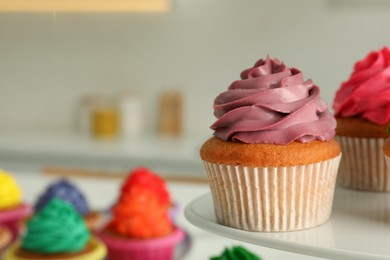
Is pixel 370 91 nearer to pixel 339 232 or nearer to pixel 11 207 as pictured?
pixel 339 232

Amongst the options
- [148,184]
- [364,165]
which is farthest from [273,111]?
[148,184]

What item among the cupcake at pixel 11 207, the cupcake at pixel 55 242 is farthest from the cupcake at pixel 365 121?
the cupcake at pixel 11 207

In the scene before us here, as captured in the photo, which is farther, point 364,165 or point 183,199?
point 183,199

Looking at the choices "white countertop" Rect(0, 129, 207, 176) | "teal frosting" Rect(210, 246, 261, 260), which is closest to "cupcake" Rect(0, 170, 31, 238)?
"white countertop" Rect(0, 129, 207, 176)

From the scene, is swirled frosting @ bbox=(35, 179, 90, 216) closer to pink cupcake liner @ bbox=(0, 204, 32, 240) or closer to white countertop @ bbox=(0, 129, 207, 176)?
pink cupcake liner @ bbox=(0, 204, 32, 240)

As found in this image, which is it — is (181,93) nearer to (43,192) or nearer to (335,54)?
(335,54)
